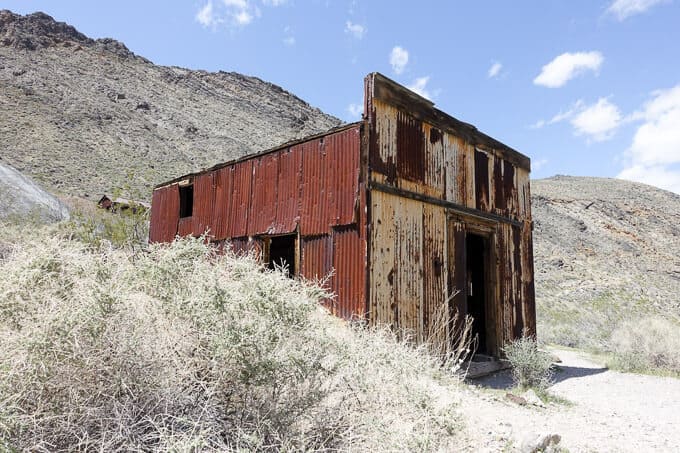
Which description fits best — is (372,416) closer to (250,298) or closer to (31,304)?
(250,298)

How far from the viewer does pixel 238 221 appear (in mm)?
10109

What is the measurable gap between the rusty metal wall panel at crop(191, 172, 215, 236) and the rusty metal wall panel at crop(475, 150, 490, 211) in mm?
6371

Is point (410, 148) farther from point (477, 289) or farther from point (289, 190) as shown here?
point (477, 289)

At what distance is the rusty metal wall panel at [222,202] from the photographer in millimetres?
10469

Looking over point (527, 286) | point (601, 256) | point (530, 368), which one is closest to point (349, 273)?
point (530, 368)

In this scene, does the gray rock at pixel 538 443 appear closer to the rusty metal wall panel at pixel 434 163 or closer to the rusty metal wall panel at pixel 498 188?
the rusty metal wall panel at pixel 434 163

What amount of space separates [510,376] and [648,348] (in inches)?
230

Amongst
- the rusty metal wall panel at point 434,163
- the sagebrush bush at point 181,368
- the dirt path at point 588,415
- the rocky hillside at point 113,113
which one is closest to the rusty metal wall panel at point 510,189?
the rusty metal wall panel at point 434,163

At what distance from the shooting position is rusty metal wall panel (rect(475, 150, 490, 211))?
1001 centimetres

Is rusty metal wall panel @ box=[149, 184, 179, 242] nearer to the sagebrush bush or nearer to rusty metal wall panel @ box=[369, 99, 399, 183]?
rusty metal wall panel @ box=[369, 99, 399, 183]

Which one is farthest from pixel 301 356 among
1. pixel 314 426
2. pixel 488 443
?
pixel 488 443

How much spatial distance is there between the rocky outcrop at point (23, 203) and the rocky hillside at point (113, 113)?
10.3m

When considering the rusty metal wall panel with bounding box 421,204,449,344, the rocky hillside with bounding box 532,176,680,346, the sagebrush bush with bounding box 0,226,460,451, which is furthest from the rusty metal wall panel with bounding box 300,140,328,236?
the rocky hillside with bounding box 532,176,680,346

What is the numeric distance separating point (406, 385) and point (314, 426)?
1059 mm
